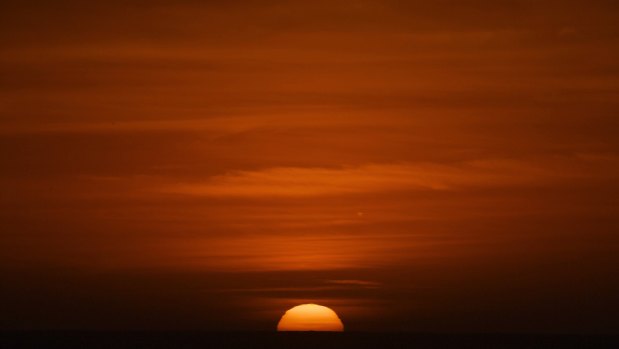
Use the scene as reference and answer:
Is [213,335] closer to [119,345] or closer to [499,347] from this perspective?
[119,345]

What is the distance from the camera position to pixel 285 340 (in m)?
26.5

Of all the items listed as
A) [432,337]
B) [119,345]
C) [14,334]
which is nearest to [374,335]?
[432,337]

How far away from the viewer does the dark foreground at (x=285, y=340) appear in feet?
84.1

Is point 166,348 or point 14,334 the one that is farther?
point 14,334

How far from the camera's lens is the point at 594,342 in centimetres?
2764

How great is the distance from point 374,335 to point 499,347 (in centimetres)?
300

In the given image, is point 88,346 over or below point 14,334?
below

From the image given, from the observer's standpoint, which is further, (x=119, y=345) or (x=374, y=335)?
(x=374, y=335)

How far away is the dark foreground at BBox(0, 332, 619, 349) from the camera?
25625 mm

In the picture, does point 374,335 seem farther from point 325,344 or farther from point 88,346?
point 88,346

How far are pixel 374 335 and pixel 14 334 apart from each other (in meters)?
7.85

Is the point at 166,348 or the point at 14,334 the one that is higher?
the point at 14,334

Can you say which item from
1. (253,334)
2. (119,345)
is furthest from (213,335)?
(119,345)

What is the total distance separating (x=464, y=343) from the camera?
27.0 meters
